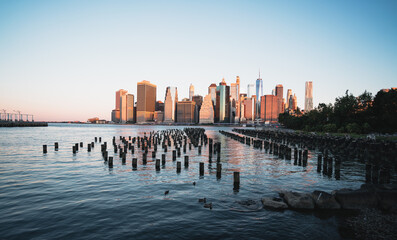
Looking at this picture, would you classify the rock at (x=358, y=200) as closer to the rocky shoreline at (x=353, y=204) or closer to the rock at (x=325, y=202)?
the rocky shoreline at (x=353, y=204)

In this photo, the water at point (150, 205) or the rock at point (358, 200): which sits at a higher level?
the rock at point (358, 200)

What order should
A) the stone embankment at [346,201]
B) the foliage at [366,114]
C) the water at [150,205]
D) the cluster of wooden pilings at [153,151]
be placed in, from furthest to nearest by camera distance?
the foliage at [366,114], the cluster of wooden pilings at [153,151], the stone embankment at [346,201], the water at [150,205]

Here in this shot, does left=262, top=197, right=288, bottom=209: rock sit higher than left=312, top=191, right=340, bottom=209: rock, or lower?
lower

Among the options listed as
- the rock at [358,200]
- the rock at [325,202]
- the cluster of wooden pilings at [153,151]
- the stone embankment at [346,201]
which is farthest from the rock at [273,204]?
the cluster of wooden pilings at [153,151]

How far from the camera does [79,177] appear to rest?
2159 cm

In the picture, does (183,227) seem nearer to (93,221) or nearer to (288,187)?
(93,221)

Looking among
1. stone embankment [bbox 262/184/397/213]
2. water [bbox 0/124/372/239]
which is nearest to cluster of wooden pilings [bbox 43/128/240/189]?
water [bbox 0/124/372/239]

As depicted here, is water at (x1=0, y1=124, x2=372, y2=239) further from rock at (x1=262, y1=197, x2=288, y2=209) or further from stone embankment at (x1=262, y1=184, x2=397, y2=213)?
stone embankment at (x1=262, y1=184, x2=397, y2=213)

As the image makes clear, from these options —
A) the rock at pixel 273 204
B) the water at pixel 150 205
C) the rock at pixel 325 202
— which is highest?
the rock at pixel 325 202

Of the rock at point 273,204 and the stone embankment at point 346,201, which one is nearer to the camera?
the stone embankment at point 346,201

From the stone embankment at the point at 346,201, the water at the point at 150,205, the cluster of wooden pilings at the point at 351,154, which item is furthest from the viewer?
the cluster of wooden pilings at the point at 351,154

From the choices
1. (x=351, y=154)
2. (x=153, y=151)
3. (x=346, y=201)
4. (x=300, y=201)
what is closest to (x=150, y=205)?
(x=300, y=201)

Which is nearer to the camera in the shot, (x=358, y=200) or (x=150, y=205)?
(x=358, y=200)

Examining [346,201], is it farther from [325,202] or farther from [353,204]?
[325,202]
